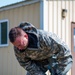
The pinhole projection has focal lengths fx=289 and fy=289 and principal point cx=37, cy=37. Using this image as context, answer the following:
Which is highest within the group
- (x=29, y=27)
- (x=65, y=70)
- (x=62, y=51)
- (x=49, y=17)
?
(x=49, y=17)

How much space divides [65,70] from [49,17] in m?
6.03

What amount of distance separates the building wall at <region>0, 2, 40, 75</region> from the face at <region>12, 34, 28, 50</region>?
20.0 feet

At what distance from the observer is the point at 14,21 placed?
10.3m

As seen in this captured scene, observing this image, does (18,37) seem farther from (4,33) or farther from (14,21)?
(4,33)

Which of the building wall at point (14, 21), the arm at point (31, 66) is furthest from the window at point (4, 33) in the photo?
the arm at point (31, 66)

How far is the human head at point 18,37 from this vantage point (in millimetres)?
2891

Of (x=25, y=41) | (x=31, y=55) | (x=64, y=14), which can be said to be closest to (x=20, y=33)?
(x=25, y=41)

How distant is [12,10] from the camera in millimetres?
10383

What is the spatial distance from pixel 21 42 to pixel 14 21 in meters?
7.39

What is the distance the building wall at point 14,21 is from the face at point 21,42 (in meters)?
6.10

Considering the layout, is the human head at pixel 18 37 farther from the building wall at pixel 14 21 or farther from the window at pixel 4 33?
the window at pixel 4 33

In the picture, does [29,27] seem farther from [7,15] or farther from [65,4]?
[7,15]

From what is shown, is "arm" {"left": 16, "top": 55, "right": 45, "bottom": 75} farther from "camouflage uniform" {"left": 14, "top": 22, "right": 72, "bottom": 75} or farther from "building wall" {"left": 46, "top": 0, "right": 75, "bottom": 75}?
"building wall" {"left": 46, "top": 0, "right": 75, "bottom": 75}

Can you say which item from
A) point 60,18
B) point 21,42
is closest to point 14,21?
point 60,18
